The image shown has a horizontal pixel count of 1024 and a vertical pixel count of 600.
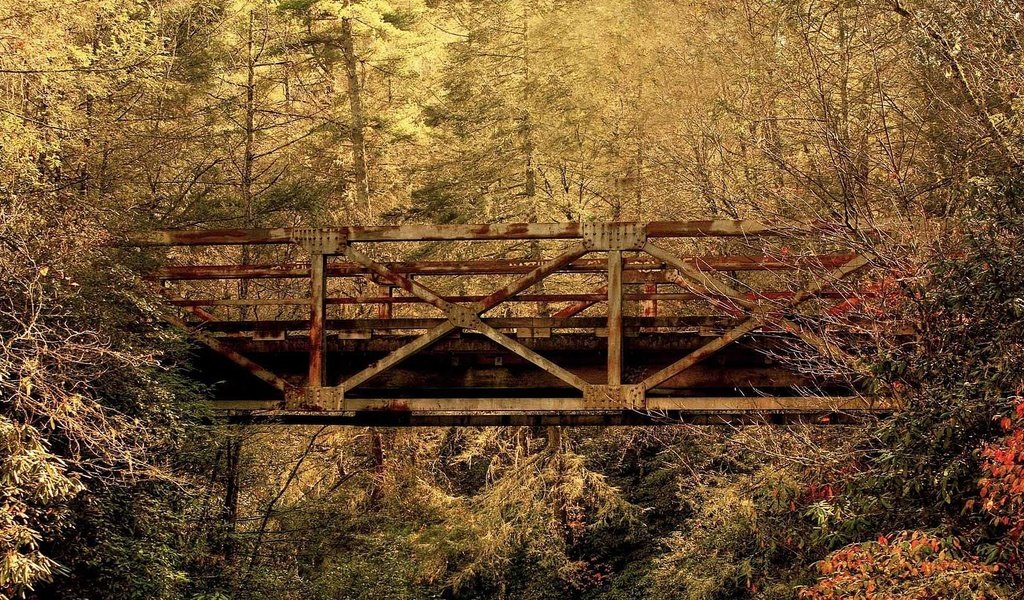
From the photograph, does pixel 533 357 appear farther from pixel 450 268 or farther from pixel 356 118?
pixel 356 118

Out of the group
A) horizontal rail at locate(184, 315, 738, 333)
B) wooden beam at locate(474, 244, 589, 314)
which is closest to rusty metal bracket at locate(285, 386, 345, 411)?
horizontal rail at locate(184, 315, 738, 333)

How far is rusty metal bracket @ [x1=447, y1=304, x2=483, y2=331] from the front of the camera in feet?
28.5

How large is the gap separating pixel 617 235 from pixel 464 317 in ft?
4.62

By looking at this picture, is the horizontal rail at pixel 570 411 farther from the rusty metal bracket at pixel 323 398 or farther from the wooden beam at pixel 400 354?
the wooden beam at pixel 400 354

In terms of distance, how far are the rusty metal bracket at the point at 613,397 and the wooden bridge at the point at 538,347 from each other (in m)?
0.01

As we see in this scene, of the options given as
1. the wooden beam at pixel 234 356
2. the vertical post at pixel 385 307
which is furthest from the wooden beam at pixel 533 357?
the vertical post at pixel 385 307

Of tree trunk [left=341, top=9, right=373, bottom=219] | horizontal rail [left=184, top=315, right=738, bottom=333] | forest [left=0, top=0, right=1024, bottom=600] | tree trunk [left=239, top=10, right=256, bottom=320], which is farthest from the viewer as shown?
tree trunk [left=341, top=9, right=373, bottom=219]

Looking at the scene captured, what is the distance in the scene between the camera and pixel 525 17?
19938mm

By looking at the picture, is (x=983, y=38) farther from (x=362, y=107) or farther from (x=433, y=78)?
(x=433, y=78)

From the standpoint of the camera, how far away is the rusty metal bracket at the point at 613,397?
28.3ft

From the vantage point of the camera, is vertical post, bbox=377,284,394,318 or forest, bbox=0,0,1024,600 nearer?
forest, bbox=0,0,1024,600

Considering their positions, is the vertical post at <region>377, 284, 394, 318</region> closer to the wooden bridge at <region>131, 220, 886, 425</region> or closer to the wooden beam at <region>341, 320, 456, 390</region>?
the wooden bridge at <region>131, 220, 886, 425</region>

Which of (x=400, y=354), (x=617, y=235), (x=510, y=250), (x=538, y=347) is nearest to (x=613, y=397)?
(x=538, y=347)

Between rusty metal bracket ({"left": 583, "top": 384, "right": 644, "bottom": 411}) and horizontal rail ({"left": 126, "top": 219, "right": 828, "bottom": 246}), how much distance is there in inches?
48.8
